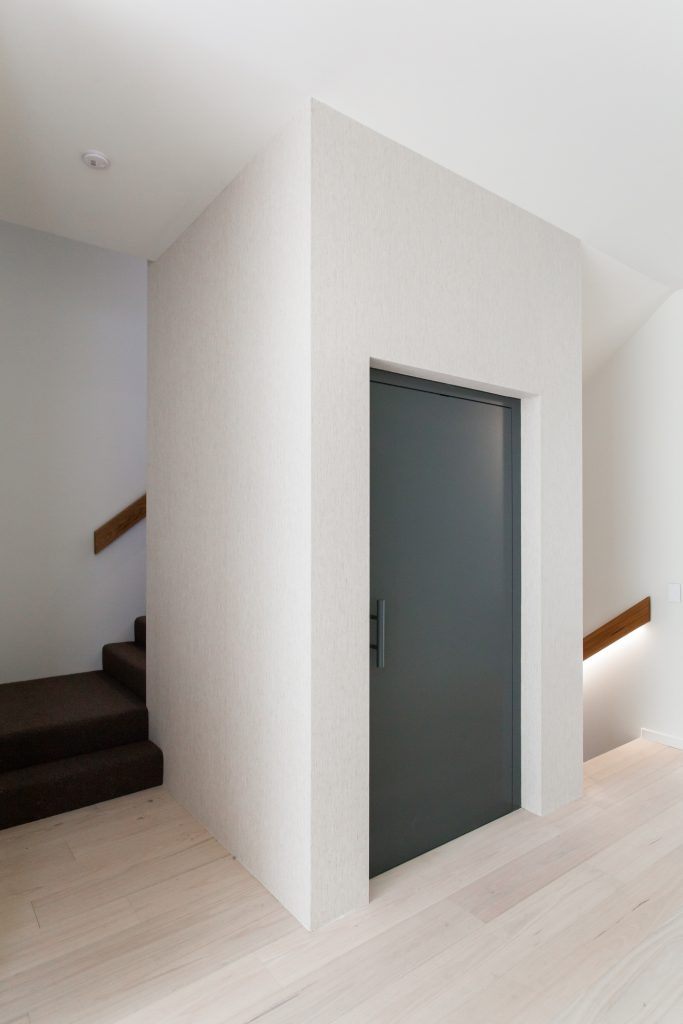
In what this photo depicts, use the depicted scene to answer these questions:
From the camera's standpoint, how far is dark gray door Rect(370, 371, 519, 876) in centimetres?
218

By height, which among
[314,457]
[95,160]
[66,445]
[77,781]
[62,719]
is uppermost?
[95,160]

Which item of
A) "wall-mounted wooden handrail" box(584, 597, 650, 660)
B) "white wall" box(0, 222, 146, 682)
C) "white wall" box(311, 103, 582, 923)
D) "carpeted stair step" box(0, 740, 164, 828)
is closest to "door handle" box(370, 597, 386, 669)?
"white wall" box(311, 103, 582, 923)

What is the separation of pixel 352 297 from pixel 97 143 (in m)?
1.05

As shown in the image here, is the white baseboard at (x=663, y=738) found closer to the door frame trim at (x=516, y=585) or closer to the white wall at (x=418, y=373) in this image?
the white wall at (x=418, y=373)

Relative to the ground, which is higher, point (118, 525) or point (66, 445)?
point (66, 445)

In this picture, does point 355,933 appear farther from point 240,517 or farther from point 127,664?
point 127,664

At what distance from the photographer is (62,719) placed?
2768 millimetres

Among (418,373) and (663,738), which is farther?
(663,738)

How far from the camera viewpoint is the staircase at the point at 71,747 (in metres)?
2.51

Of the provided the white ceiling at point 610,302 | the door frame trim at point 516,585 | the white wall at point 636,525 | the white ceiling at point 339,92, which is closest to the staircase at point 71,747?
the door frame trim at point 516,585

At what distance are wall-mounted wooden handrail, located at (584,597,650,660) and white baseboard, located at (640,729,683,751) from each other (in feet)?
1.74

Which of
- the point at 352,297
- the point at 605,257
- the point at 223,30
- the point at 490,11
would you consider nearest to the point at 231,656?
the point at 352,297

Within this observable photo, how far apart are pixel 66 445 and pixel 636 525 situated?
336 centimetres

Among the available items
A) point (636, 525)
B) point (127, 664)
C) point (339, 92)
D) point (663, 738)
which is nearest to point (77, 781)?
point (127, 664)
